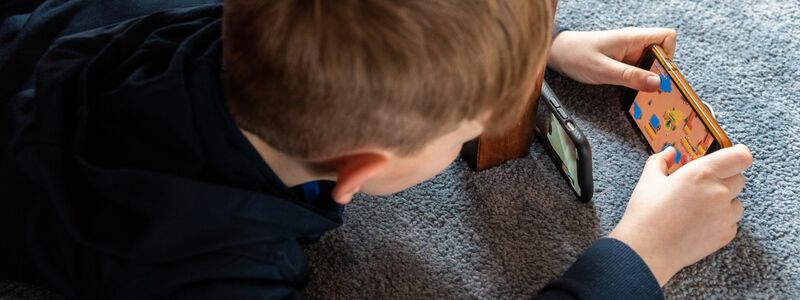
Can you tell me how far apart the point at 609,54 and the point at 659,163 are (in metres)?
0.14

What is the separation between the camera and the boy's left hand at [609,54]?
752mm

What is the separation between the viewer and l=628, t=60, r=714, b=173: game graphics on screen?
683 mm

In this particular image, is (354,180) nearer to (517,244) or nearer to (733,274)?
(517,244)

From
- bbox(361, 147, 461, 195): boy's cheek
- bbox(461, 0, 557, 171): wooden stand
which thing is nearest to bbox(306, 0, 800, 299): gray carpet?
bbox(461, 0, 557, 171): wooden stand

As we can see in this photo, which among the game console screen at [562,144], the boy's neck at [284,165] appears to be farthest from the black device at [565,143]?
the boy's neck at [284,165]

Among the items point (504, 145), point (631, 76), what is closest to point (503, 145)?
point (504, 145)

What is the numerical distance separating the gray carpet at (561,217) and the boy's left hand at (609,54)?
3 centimetres

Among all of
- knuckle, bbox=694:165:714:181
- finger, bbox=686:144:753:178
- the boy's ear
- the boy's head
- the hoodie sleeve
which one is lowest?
the hoodie sleeve

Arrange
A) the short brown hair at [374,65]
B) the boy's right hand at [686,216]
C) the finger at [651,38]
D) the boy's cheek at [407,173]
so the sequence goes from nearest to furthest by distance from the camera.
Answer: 1. the short brown hair at [374,65]
2. the boy's cheek at [407,173]
3. the boy's right hand at [686,216]
4. the finger at [651,38]

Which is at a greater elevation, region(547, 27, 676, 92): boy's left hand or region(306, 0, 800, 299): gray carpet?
region(547, 27, 676, 92): boy's left hand

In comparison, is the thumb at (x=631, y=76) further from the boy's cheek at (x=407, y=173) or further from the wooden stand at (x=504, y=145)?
the boy's cheek at (x=407, y=173)

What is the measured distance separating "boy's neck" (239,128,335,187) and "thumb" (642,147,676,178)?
313 millimetres

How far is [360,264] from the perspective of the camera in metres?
Answer: 0.72

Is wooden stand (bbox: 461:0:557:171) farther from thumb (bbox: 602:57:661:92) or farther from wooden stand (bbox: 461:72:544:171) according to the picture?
thumb (bbox: 602:57:661:92)
